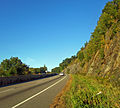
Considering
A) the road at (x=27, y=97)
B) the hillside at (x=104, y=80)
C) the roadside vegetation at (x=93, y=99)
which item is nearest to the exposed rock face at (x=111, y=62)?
the hillside at (x=104, y=80)

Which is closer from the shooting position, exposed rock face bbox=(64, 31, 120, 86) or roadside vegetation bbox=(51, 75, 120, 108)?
roadside vegetation bbox=(51, 75, 120, 108)

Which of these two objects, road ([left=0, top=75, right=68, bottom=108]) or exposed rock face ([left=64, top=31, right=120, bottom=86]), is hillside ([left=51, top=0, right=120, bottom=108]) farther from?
road ([left=0, top=75, right=68, bottom=108])

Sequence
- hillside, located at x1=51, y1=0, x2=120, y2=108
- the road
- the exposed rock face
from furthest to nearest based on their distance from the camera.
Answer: the exposed rock face < the road < hillside, located at x1=51, y1=0, x2=120, y2=108

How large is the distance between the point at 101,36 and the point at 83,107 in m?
30.6

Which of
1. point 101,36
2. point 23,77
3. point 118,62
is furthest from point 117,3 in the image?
point 23,77

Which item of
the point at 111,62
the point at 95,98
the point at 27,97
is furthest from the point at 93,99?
the point at 111,62

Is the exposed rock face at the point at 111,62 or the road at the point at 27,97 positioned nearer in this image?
the road at the point at 27,97

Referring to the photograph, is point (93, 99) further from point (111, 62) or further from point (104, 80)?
point (111, 62)

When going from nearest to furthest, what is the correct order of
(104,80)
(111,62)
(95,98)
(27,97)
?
(95,98) < (27,97) < (104,80) < (111,62)

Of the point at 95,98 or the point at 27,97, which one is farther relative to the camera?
the point at 27,97

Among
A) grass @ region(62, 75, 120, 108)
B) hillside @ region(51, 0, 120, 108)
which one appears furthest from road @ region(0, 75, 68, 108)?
grass @ region(62, 75, 120, 108)

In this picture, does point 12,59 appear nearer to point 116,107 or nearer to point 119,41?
point 119,41

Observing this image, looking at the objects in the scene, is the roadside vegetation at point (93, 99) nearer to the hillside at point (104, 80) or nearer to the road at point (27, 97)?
the hillside at point (104, 80)

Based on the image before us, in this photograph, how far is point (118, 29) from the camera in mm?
19875
